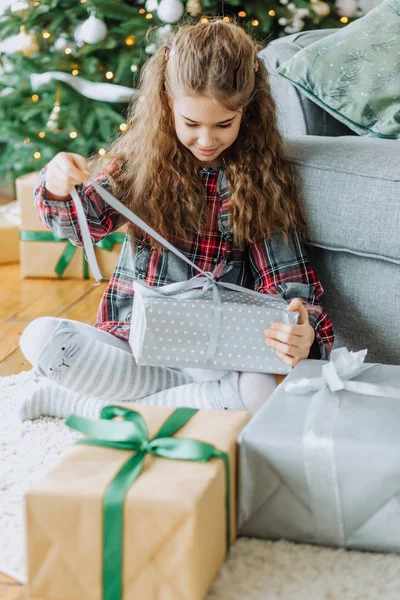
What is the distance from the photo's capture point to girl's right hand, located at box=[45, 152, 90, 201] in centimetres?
128

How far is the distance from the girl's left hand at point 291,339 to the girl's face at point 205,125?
0.28 m

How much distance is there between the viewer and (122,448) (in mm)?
988

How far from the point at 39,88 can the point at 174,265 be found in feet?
4.25

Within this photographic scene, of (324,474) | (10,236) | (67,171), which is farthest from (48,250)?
(324,474)

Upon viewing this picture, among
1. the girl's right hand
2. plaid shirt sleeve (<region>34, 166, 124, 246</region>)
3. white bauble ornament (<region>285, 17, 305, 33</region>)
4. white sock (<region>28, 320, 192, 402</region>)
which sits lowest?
white sock (<region>28, 320, 192, 402</region>)

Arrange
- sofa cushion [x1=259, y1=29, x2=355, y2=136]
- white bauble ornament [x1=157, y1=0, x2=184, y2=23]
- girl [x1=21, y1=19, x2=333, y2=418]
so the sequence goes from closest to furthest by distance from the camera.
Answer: girl [x1=21, y1=19, x2=333, y2=418], sofa cushion [x1=259, y1=29, x2=355, y2=136], white bauble ornament [x1=157, y1=0, x2=184, y2=23]

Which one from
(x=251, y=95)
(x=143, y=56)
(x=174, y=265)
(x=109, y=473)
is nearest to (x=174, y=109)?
(x=251, y=95)

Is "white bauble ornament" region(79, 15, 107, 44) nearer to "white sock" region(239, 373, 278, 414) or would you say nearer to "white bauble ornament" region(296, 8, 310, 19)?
"white bauble ornament" region(296, 8, 310, 19)

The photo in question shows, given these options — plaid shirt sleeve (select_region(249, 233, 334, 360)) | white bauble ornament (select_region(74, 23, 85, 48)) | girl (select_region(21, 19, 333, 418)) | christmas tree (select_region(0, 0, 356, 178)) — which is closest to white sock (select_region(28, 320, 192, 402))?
girl (select_region(21, 19, 333, 418))

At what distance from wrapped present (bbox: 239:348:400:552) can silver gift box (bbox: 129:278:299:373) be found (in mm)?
235

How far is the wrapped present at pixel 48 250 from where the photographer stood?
2375 mm

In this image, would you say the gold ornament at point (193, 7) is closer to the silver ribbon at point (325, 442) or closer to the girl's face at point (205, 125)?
the girl's face at point (205, 125)

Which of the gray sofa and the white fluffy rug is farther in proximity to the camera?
the gray sofa

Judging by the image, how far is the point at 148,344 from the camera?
1.29 meters
